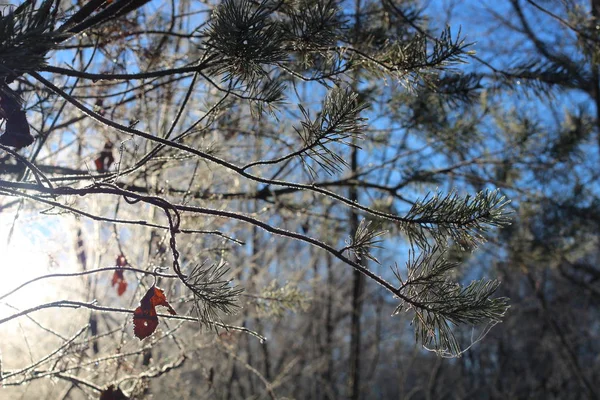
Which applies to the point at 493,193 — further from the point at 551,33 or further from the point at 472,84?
the point at 551,33

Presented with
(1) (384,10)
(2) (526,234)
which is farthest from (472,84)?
(2) (526,234)

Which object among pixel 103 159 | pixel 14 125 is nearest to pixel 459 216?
pixel 14 125

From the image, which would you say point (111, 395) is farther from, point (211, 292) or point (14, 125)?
point (14, 125)

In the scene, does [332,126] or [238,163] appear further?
[238,163]

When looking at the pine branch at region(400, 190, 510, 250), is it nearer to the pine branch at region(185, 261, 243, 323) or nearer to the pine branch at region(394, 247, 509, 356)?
the pine branch at region(394, 247, 509, 356)

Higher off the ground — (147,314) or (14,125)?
(14,125)

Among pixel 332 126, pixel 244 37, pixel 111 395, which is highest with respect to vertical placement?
pixel 244 37

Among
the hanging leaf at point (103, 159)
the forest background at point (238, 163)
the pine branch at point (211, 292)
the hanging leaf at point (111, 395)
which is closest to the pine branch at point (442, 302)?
the forest background at point (238, 163)

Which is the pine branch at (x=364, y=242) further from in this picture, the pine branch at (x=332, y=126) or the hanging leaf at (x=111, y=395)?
the hanging leaf at (x=111, y=395)

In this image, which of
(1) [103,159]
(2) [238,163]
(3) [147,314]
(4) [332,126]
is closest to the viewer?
(4) [332,126]

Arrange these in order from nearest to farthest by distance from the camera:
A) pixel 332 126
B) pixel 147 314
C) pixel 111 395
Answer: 1. pixel 332 126
2. pixel 147 314
3. pixel 111 395

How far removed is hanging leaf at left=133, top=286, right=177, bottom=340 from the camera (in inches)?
50.6

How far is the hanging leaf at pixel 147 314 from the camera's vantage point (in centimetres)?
129

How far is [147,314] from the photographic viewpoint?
1.28 metres
